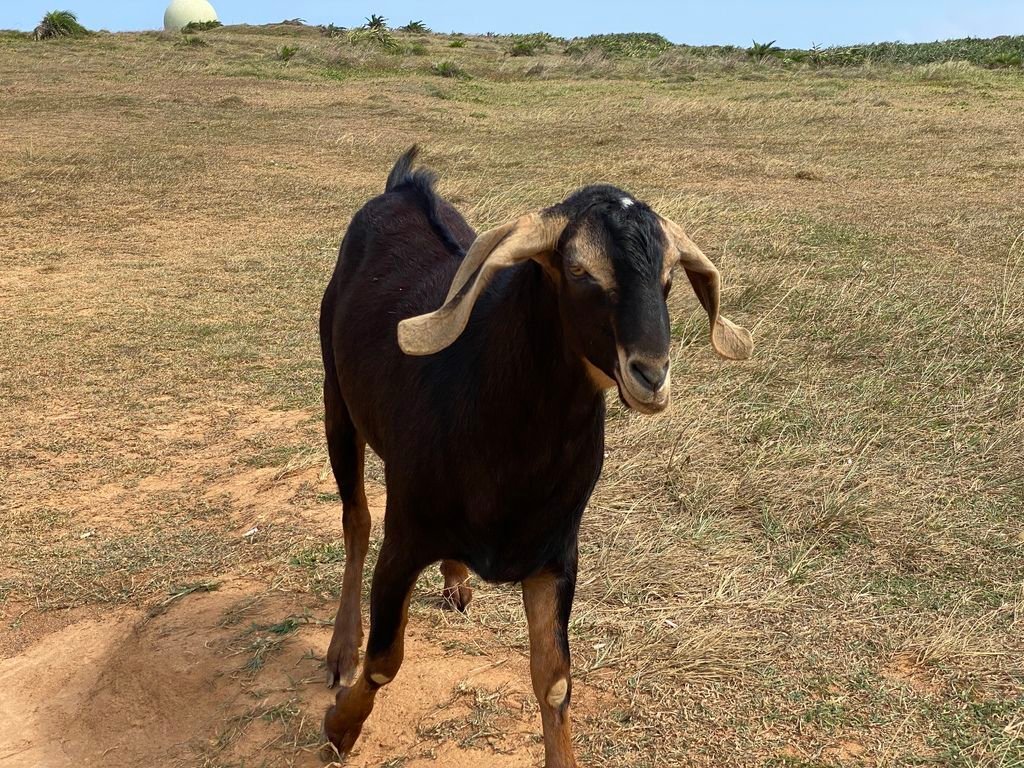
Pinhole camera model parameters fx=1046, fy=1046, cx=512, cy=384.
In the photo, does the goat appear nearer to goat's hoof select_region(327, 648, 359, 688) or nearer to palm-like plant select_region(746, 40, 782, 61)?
goat's hoof select_region(327, 648, 359, 688)

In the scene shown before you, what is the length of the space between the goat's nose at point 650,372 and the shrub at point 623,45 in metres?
36.5

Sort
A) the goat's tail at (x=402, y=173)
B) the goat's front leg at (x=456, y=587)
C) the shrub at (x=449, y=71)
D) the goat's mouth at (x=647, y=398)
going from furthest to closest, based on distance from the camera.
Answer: the shrub at (x=449, y=71) < the goat's tail at (x=402, y=173) < the goat's front leg at (x=456, y=587) < the goat's mouth at (x=647, y=398)

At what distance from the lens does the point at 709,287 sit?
283cm

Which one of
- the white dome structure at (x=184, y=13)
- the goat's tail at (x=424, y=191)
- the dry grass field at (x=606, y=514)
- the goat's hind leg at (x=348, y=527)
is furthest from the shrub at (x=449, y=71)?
the white dome structure at (x=184, y=13)

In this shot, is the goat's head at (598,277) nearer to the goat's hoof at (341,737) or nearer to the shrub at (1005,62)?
the goat's hoof at (341,737)

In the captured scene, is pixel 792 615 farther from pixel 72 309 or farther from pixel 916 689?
pixel 72 309

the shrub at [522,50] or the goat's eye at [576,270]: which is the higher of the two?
the goat's eye at [576,270]

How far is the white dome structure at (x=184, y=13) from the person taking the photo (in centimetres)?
5269

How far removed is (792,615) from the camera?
4055mm

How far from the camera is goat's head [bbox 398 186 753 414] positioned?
2.35m

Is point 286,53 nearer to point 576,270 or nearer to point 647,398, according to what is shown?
point 576,270

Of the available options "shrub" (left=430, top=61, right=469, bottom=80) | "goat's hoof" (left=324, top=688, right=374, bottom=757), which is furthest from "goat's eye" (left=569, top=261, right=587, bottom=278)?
"shrub" (left=430, top=61, right=469, bottom=80)

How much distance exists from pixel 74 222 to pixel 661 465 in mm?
9307

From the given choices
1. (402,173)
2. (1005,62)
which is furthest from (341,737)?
(1005,62)
